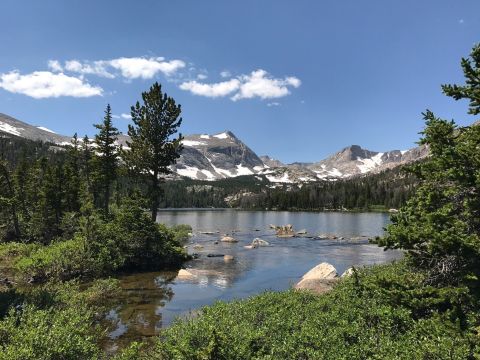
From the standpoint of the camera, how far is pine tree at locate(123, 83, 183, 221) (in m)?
45.7

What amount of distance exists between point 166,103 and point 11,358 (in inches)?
1577

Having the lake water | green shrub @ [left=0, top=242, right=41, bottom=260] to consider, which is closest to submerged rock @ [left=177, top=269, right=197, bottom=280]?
the lake water

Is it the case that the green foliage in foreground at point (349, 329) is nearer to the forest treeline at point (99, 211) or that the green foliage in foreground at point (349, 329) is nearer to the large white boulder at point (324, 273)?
the large white boulder at point (324, 273)

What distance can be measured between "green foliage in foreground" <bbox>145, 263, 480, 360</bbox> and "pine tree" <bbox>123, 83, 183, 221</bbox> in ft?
110

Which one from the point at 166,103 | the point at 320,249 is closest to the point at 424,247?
the point at 166,103

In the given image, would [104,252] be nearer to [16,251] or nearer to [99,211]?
[16,251]

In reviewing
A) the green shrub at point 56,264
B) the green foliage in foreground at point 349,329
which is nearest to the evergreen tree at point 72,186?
the green shrub at point 56,264

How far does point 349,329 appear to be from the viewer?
11.5 meters

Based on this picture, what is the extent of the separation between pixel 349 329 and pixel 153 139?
38.4m

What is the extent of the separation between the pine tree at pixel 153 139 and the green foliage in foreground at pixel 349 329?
3354 centimetres

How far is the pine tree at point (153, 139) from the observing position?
150ft

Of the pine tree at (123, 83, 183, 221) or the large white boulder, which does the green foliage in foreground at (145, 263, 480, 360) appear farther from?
the pine tree at (123, 83, 183, 221)

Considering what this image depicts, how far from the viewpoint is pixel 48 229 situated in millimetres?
52281

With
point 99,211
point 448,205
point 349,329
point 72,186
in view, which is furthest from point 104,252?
point 72,186
